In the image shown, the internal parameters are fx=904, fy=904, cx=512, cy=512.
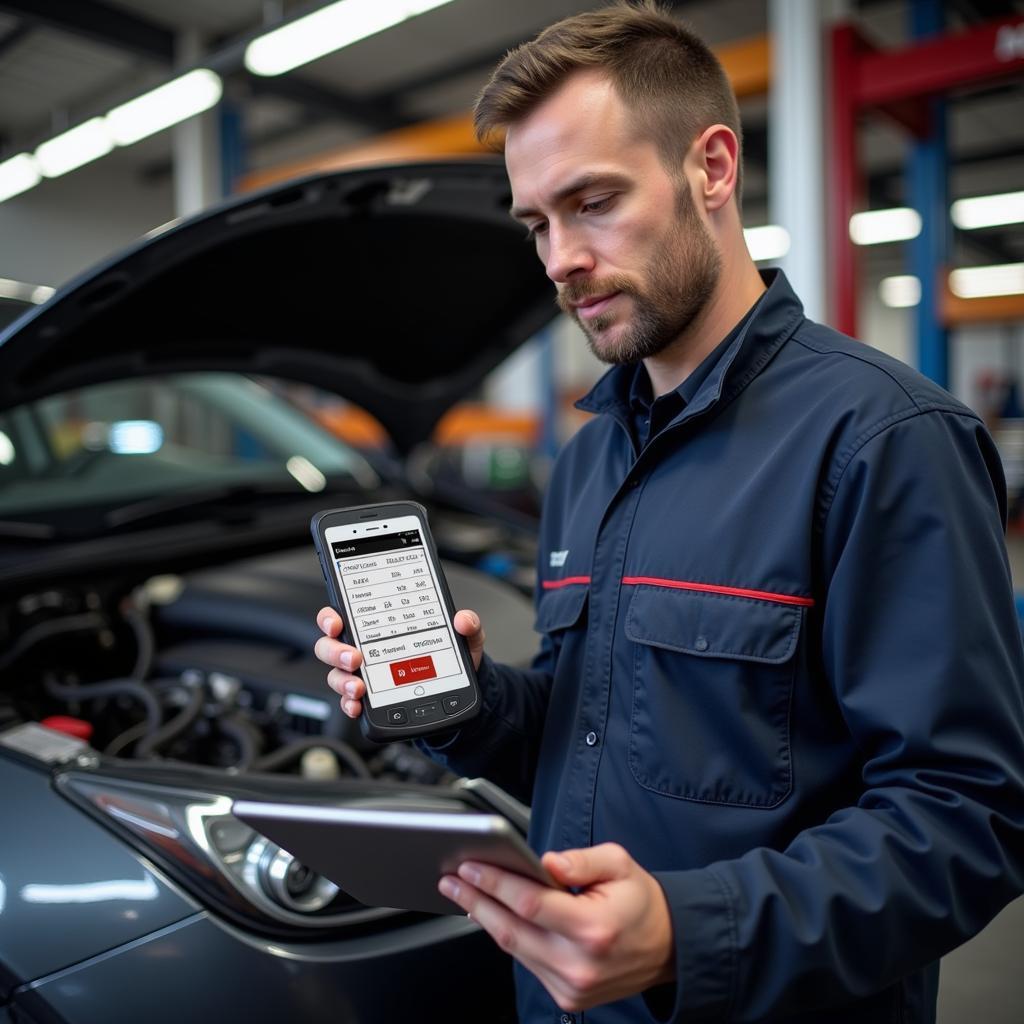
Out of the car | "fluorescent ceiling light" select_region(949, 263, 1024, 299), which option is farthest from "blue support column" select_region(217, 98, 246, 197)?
"fluorescent ceiling light" select_region(949, 263, 1024, 299)

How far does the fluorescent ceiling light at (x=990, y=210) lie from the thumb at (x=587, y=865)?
10888mm

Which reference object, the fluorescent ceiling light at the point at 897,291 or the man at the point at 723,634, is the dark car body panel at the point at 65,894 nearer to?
the man at the point at 723,634

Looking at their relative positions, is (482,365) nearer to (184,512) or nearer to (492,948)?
(184,512)

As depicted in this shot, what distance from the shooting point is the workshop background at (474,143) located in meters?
3.09

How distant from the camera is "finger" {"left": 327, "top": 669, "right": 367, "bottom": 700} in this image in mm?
948

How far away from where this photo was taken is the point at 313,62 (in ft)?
21.1

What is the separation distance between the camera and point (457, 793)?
1.22 metres

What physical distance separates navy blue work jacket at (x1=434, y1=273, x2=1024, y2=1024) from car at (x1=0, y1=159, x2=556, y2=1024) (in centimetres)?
27

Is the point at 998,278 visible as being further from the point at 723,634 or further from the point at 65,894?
the point at 65,894

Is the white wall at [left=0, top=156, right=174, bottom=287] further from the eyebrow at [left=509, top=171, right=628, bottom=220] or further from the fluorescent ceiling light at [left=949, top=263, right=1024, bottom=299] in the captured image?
the fluorescent ceiling light at [left=949, top=263, right=1024, bottom=299]

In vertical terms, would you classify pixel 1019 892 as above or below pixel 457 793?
above

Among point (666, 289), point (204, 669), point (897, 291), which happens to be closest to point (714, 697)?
point (666, 289)

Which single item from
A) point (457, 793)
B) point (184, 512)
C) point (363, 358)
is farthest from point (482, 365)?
point (457, 793)

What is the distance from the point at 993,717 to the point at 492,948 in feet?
2.34
